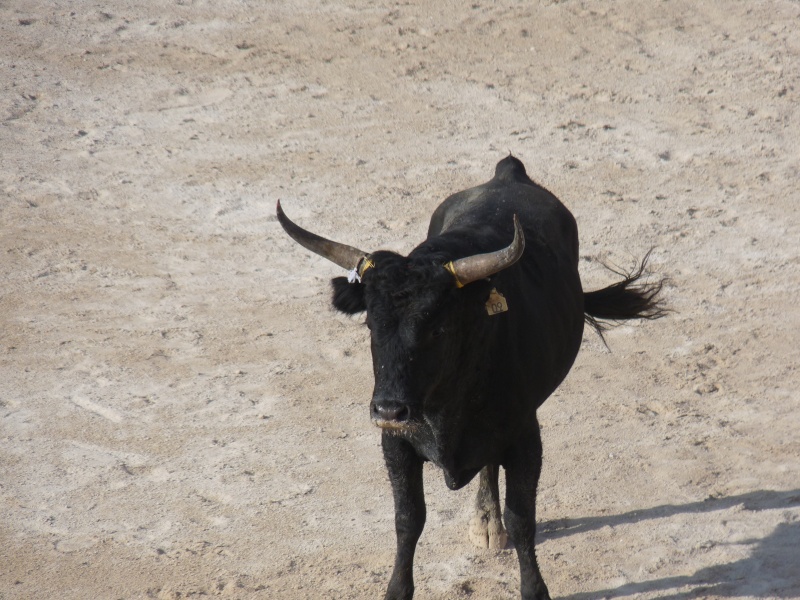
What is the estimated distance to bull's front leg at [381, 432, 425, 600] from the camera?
15.6 feet

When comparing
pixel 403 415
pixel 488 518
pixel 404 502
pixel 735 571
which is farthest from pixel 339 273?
pixel 403 415

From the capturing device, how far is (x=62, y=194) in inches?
372

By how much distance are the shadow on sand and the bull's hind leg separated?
11.1 inches

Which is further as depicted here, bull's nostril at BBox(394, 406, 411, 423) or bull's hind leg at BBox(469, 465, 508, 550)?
bull's hind leg at BBox(469, 465, 508, 550)

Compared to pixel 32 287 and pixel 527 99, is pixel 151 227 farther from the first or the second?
pixel 527 99

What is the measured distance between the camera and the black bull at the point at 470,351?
4.24m

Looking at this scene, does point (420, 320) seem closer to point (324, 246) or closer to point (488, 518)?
point (324, 246)

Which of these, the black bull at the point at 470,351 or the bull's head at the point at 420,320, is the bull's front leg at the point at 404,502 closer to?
the black bull at the point at 470,351

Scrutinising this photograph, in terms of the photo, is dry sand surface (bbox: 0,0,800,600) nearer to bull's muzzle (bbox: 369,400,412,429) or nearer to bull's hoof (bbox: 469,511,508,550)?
bull's hoof (bbox: 469,511,508,550)

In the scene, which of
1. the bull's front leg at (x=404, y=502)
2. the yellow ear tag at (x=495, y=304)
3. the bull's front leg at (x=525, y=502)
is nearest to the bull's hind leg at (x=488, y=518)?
the bull's front leg at (x=525, y=502)

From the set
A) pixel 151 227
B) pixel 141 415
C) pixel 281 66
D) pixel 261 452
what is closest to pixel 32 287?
pixel 151 227

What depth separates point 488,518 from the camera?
5500 mm

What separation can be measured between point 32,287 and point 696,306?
16.5 feet

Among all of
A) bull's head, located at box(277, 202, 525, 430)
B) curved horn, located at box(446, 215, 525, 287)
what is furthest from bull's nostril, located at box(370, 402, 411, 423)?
curved horn, located at box(446, 215, 525, 287)
